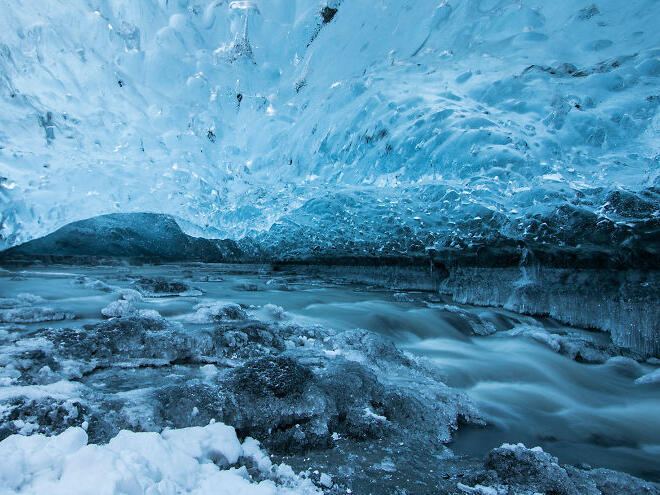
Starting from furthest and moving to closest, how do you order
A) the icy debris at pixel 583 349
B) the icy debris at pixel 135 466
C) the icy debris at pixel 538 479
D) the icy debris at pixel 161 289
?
the icy debris at pixel 161 289 < the icy debris at pixel 583 349 < the icy debris at pixel 538 479 < the icy debris at pixel 135 466

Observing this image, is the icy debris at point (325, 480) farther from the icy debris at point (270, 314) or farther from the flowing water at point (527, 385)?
the icy debris at point (270, 314)

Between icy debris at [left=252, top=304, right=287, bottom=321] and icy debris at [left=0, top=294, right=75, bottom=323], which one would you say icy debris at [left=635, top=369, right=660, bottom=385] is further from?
icy debris at [left=0, top=294, right=75, bottom=323]

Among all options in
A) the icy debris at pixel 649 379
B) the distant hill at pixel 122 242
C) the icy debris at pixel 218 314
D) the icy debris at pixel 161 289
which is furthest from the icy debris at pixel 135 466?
the distant hill at pixel 122 242

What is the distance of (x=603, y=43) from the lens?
574 cm

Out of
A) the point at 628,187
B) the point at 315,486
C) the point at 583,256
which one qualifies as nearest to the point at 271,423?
the point at 315,486

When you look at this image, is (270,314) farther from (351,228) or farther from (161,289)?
(351,228)

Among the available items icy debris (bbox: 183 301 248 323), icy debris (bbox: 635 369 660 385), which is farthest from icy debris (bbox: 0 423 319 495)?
icy debris (bbox: 635 369 660 385)

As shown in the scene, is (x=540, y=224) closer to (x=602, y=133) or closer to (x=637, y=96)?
(x=602, y=133)

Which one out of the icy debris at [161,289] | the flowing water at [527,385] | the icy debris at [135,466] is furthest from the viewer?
the icy debris at [161,289]

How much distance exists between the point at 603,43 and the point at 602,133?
63.0 inches

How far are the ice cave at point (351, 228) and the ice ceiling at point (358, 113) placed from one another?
48mm

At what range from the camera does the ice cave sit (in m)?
2.60

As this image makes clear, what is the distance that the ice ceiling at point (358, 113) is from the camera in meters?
6.23

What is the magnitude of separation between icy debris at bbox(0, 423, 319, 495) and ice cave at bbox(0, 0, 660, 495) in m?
0.02
